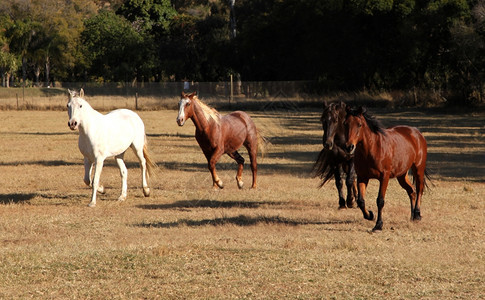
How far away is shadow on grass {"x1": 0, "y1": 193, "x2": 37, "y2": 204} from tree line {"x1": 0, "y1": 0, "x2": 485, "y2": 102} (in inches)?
1211

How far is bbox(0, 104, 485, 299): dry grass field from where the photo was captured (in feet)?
25.9

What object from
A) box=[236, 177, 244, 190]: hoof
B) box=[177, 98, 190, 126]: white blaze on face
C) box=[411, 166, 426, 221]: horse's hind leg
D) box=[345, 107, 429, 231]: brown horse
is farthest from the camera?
box=[236, 177, 244, 190]: hoof

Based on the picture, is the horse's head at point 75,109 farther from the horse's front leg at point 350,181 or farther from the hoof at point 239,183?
the horse's front leg at point 350,181

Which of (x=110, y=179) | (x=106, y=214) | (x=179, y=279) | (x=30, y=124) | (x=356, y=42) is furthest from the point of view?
(x=356, y=42)

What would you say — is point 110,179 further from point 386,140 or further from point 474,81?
point 474,81

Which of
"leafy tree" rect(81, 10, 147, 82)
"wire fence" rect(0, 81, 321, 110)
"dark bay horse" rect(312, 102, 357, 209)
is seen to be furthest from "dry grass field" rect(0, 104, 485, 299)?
"leafy tree" rect(81, 10, 147, 82)

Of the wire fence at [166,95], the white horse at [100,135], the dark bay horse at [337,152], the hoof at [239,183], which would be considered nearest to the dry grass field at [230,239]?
the hoof at [239,183]

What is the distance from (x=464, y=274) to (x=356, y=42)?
44.7m

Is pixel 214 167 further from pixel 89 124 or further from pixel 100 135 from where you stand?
pixel 89 124

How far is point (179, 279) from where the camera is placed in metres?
8.15

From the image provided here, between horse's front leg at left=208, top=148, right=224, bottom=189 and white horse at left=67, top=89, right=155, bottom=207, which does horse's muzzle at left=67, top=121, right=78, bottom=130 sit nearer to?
white horse at left=67, top=89, right=155, bottom=207

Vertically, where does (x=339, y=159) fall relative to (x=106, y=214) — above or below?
above

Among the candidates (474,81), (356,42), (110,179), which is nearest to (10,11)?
(356,42)

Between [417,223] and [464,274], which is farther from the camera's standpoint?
[417,223]
